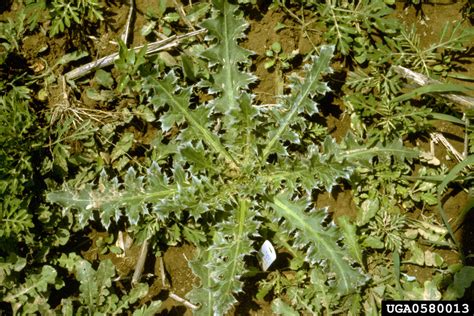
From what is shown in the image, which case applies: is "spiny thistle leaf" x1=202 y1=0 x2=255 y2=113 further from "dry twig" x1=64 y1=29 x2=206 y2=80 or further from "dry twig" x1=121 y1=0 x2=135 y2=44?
"dry twig" x1=121 y1=0 x2=135 y2=44

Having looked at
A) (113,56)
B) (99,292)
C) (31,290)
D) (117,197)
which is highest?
(113,56)

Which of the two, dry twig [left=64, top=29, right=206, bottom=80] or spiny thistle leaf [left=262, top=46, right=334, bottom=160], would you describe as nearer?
spiny thistle leaf [left=262, top=46, right=334, bottom=160]

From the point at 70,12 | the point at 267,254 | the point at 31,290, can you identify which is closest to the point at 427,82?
the point at 267,254

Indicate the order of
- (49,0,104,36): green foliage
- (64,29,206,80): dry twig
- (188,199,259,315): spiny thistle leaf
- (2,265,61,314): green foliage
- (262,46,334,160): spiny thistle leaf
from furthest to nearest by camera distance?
(64,29,206,80): dry twig
(49,0,104,36): green foliage
(2,265,61,314): green foliage
(262,46,334,160): spiny thistle leaf
(188,199,259,315): spiny thistle leaf

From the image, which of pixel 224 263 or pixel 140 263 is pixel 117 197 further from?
pixel 224 263

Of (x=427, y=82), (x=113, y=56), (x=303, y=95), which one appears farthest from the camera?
(x=113, y=56)

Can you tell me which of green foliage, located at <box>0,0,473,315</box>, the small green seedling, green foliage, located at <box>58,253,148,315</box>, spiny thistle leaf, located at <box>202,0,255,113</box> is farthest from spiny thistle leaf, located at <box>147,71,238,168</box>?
green foliage, located at <box>58,253,148,315</box>

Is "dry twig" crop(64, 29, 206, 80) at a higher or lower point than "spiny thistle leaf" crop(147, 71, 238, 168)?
higher

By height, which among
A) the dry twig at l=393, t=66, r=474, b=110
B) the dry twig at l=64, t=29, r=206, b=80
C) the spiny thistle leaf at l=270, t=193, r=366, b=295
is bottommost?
the spiny thistle leaf at l=270, t=193, r=366, b=295
